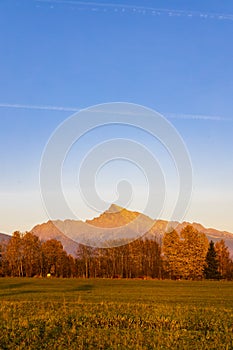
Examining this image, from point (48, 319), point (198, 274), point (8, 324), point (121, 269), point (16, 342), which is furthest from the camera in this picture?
point (121, 269)

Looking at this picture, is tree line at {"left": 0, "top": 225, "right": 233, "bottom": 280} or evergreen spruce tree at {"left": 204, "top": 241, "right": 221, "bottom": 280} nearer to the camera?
evergreen spruce tree at {"left": 204, "top": 241, "right": 221, "bottom": 280}

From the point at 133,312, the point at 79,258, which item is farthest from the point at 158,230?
the point at 133,312

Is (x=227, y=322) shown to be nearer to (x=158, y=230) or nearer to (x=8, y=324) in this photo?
(x=8, y=324)

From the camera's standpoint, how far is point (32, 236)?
140875mm

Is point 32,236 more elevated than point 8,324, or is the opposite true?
point 32,236

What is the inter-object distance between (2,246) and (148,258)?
137 feet

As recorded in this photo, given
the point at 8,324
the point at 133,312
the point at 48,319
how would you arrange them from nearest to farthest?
1. the point at 8,324
2. the point at 48,319
3. the point at 133,312

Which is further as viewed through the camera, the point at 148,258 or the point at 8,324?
the point at 148,258

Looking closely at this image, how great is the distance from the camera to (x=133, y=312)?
55.8 ft

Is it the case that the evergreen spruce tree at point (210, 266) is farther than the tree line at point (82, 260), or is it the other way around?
the tree line at point (82, 260)

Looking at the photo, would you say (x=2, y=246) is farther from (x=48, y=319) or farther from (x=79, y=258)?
(x=48, y=319)

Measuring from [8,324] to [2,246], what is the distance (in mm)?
129281

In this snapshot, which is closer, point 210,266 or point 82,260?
point 210,266

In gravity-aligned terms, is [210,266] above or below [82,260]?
below
